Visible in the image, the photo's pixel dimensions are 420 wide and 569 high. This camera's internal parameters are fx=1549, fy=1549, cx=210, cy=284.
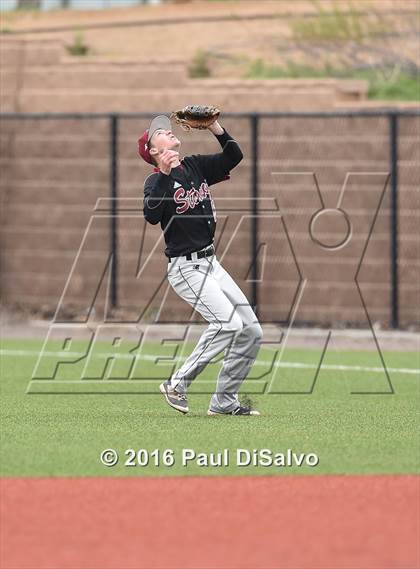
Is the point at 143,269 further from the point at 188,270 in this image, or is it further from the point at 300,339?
the point at 188,270

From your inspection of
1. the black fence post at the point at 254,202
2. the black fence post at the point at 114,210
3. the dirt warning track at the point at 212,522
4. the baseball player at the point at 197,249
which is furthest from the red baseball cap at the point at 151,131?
the black fence post at the point at 114,210

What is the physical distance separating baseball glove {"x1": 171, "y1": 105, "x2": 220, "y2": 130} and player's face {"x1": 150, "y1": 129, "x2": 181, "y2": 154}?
0.96 feet

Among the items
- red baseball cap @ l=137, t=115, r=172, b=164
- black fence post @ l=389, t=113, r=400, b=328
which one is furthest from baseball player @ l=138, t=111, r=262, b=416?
black fence post @ l=389, t=113, r=400, b=328

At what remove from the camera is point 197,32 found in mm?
35531

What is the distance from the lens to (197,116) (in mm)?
12523

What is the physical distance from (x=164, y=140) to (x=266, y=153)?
470 inches

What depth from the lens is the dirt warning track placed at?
774 cm

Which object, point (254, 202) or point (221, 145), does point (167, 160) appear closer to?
point (221, 145)

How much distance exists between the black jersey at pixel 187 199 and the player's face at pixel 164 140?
21 cm

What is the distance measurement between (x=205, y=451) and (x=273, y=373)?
6.37 meters

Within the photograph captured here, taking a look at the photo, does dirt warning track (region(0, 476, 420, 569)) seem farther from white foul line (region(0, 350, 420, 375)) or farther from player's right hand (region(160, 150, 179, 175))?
white foul line (region(0, 350, 420, 375))

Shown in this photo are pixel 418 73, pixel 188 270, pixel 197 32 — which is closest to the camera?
pixel 188 270

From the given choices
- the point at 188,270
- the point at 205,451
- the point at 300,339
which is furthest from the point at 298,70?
the point at 205,451

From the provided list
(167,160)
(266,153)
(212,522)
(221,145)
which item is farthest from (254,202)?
(212,522)
